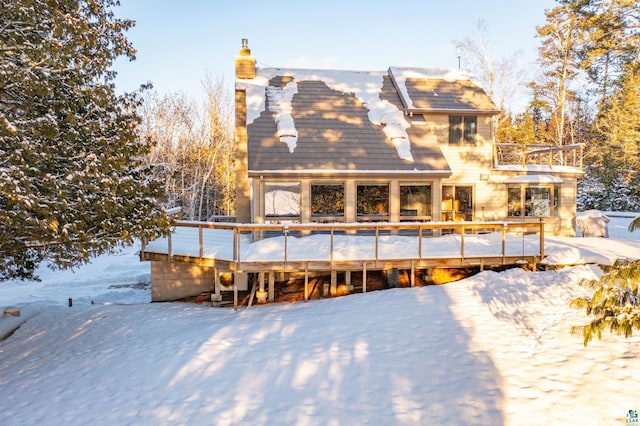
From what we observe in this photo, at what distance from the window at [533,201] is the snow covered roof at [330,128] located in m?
4.16

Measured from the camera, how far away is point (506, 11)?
24.9 m

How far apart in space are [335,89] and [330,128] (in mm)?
2434

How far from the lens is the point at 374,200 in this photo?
12625 mm

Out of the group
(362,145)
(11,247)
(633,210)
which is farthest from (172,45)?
(633,210)

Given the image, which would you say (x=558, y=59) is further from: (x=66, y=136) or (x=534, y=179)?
(x=66, y=136)

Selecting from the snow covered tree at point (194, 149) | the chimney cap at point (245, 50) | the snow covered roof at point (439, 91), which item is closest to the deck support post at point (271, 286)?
the snow covered roof at point (439, 91)

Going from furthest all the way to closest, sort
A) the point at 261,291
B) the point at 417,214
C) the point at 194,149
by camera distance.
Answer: the point at 194,149
the point at 417,214
the point at 261,291

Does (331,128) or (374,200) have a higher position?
(331,128)

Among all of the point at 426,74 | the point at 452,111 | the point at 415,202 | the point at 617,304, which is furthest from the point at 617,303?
the point at 426,74

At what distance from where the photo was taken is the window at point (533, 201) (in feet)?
49.2

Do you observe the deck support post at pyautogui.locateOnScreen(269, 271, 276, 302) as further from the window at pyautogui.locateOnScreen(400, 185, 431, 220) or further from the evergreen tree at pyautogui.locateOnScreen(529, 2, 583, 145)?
the evergreen tree at pyautogui.locateOnScreen(529, 2, 583, 145)

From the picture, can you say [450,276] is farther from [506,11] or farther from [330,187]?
[506,11]

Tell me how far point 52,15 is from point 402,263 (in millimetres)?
8137

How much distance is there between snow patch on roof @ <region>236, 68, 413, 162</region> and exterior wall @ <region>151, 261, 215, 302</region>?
14.8ft
